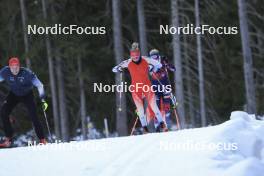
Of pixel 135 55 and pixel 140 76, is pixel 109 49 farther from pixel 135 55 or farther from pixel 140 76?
pixel 135 55

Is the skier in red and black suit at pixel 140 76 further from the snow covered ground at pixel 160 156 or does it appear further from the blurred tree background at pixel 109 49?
the blurred tree background at pixel 109 49

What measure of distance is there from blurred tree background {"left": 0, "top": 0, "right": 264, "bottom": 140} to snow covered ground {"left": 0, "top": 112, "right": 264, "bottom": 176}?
14.1 metres

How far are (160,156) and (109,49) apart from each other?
16.5 metres

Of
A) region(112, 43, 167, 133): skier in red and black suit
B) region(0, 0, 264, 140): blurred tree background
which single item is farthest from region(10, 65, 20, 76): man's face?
region(0, 0, 264, 140): blurred tree background

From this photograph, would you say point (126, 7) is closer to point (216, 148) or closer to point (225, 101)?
point (225, 101)

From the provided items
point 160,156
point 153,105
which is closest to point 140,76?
point 153,105

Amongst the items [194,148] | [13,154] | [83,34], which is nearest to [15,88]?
[13,154]

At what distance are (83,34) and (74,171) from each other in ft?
53.3

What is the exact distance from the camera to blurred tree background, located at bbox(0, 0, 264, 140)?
23.5m

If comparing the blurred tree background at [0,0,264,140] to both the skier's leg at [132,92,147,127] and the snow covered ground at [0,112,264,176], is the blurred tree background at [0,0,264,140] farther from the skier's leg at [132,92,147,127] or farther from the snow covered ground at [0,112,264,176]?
the snow covered ground at [0,112,264,176]

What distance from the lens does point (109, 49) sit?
78.8ft

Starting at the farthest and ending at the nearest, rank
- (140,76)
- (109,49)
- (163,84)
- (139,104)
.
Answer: (109,49), (163,84), (139,104), (140,76)

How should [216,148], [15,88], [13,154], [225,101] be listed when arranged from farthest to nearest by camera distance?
[225,101], [15,88], [13,154], [216,148]

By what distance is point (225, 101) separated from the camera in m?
25.8
